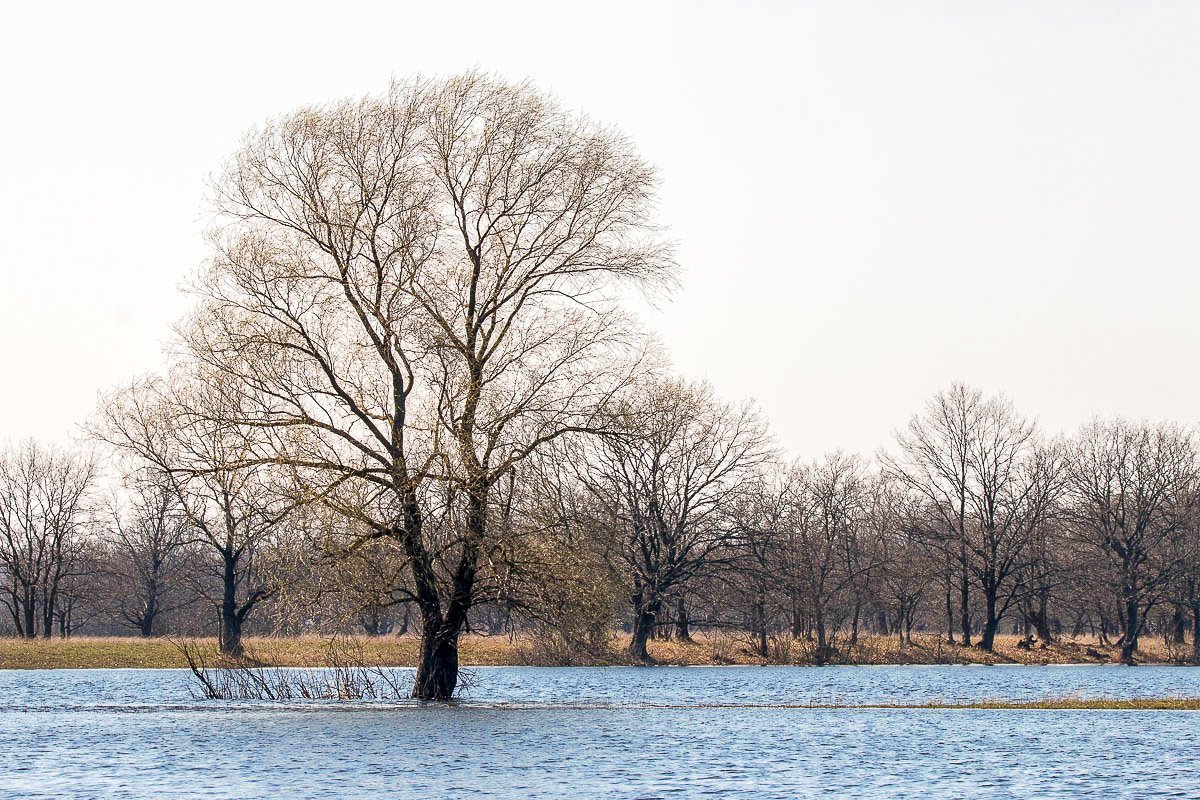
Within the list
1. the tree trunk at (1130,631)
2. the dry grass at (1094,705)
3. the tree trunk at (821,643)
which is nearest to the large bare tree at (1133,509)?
the tree trunk at (1130,631)

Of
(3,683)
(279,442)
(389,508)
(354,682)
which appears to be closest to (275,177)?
(279,442)

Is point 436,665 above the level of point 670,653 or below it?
above

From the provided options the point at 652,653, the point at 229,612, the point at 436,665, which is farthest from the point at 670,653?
→ the point at 436,665

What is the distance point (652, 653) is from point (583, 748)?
140 feet

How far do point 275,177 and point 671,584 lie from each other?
133 feet

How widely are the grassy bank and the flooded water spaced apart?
1641cm

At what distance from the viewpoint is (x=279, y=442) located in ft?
112

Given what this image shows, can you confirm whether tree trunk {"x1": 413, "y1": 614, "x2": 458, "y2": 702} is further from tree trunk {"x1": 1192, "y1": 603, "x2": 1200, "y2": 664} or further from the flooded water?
tree trunk {"x1": 1192, "y1": 603, "x2": 1200, "y2": 664}

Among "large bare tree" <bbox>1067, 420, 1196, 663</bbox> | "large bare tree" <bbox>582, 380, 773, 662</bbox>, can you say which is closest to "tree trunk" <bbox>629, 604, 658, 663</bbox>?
"large bare tree" <bbox>582, 380, 773, 662</bbox>

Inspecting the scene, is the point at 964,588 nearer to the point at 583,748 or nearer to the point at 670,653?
the point at 670,653

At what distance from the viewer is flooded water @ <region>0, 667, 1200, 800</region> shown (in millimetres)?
22406

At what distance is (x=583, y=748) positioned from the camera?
28.4 metres

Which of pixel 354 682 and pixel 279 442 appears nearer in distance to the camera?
pixel 279 442

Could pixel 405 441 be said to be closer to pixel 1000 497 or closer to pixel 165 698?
pixel 165 698
